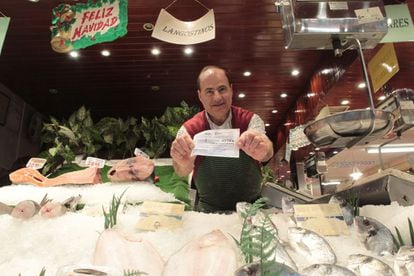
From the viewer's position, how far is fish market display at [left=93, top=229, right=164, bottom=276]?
857 millimetres

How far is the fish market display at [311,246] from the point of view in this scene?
39.1 inches

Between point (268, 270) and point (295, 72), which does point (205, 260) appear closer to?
point (268, 270)

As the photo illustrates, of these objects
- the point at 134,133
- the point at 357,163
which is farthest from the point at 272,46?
the point at 357,163

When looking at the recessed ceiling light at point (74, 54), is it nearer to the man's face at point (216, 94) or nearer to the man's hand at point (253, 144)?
the man's face at point (216, 94)

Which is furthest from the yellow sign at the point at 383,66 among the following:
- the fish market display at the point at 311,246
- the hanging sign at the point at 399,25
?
the fish market display at the point at 311,246

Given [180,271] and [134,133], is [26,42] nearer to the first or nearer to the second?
[134,133]

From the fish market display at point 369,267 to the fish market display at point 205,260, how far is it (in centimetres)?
35

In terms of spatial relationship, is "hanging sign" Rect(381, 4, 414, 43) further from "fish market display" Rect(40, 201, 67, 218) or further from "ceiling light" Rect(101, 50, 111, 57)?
"ceiling light" Rect(101, 50, 111, 57)

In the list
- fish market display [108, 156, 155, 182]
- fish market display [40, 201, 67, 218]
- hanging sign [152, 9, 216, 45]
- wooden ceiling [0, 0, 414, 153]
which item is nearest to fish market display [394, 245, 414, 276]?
fish market display [40, 201, 67, 218]

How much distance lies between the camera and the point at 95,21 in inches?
85.5

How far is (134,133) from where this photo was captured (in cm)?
370

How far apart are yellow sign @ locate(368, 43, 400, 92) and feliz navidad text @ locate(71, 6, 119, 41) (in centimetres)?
286

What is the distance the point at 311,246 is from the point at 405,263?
0.26m

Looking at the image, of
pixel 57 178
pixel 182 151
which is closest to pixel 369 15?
pixel 182 151
